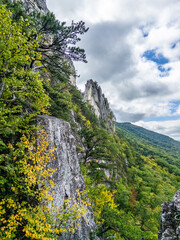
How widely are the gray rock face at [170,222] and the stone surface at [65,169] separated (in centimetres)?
440

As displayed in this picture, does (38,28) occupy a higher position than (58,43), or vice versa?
(38,28)

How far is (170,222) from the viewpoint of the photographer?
157 inches

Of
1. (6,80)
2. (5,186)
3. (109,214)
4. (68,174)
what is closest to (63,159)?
(68,174)

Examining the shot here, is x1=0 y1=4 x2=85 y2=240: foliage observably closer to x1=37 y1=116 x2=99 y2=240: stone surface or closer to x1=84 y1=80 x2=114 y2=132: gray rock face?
x1=37 y1=116 x2=99 y2=240: stone surface

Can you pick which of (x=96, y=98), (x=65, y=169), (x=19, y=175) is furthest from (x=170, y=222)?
(x=96, y=98)

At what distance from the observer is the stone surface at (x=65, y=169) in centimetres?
707

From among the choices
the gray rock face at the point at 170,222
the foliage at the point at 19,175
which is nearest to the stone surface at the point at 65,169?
the foliage at the point at 19,175

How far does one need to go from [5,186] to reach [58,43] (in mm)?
11129

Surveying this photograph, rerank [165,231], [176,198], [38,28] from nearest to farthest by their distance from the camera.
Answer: [165,231]
[176,198]
[38,28]

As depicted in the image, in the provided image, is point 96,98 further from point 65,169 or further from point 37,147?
point 37,147

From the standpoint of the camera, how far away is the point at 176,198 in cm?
420

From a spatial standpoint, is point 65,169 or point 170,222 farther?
point 65,169

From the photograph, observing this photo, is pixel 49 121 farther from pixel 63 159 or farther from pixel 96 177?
pixel 96 177

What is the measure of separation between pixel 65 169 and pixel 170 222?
6.03 m
